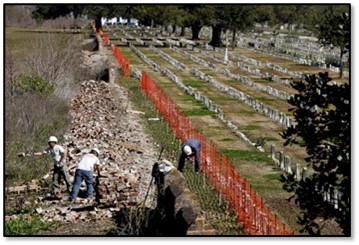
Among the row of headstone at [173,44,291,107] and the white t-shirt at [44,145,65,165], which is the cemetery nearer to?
the row of headstone at [173,44,291,107]

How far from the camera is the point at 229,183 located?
18.2 metres

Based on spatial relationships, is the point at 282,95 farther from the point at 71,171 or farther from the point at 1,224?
the point at 1,224

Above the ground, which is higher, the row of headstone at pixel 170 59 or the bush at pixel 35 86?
the bush at pixel 35 86

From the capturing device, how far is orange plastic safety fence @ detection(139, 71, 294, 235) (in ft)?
46.0

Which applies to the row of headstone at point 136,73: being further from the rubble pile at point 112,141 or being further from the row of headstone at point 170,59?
the rubble pile at point 112,141

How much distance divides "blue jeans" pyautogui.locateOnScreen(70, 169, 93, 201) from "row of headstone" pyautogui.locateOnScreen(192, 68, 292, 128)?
1374 cm

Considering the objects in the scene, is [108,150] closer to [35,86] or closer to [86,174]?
[35,86]

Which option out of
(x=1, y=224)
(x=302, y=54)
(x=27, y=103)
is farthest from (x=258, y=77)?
(x=1, y=224)

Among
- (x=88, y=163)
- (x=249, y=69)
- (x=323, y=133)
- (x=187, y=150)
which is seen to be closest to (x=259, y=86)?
(x=249, y=69)

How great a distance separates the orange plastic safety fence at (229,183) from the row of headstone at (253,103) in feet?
13.0

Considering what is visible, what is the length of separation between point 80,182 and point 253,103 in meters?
19.5

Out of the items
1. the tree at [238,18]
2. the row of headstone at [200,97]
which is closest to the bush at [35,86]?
the row of headstone at [200,97]

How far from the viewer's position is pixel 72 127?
2483cm

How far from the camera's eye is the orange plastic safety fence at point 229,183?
1401 centimetres
